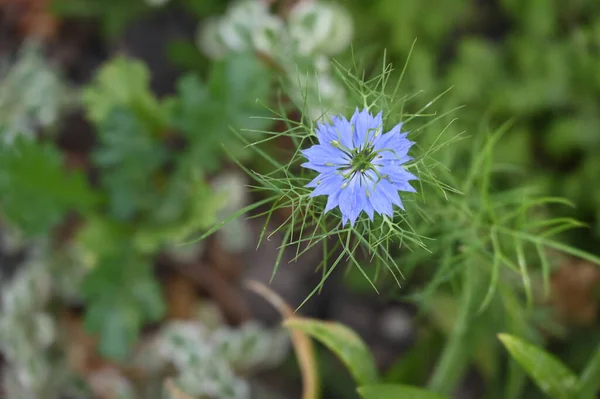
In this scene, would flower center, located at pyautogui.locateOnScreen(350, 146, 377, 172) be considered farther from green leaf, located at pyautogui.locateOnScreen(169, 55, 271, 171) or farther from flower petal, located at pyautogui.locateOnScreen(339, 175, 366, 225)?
green leaf, located at pyautogui.locateOnScreen(169, 55, 271, 171)

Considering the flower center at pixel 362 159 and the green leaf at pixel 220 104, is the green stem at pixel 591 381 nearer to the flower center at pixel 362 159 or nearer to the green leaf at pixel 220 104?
the flower center at pixel 362 159

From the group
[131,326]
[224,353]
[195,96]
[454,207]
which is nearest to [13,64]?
[195,96]

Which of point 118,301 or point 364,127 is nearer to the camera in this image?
point 364,127

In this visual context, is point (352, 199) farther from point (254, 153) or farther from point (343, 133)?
point (254, 153)

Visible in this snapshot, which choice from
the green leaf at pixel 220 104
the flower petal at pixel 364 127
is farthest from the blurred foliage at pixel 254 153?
the flower petal at pixel 364 127

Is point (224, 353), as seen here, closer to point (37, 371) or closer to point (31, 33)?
point (37, 371)

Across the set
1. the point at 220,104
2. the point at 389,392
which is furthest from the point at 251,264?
the point at 389,392

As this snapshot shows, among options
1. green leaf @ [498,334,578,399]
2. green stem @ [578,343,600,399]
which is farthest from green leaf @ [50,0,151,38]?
green stem @ [578,343,600,399]
